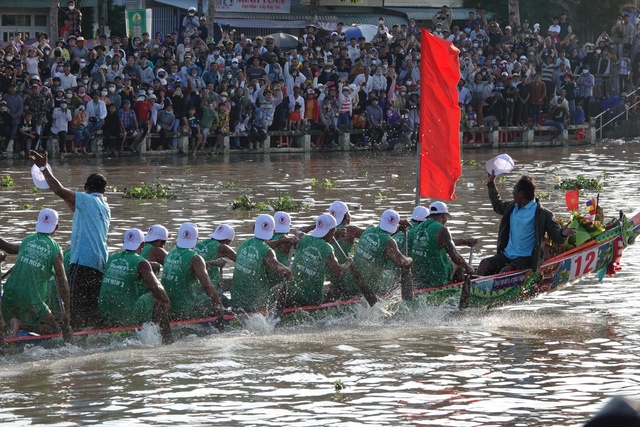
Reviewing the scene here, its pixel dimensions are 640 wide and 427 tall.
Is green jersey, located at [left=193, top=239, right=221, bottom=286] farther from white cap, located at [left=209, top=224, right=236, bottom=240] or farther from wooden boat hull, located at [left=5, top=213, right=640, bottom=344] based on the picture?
wooden boat hull, located at [left=5, top=213, right=640, bottom=344]

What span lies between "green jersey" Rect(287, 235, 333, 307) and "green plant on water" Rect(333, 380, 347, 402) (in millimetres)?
2341

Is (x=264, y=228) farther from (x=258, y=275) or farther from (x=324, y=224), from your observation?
(x=324, y=224)

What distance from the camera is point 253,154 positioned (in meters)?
31.5

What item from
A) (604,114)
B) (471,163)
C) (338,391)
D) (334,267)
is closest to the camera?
(338,391)

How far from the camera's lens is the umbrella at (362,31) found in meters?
36.1

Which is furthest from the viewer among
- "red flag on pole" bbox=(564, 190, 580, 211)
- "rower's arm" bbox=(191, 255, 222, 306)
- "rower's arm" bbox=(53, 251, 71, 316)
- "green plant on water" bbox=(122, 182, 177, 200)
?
"green plant on water" bbox=(122, 182, 177, 200)

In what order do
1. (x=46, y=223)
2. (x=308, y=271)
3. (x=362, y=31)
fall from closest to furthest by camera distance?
(x=46, y=223)
(x=308, y=271)
(x=362, y=31)

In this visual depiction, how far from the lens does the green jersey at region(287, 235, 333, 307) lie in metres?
12.3

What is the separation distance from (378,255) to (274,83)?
18.2 metres

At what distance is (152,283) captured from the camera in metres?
11.0

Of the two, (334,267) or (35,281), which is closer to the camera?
(35,281)

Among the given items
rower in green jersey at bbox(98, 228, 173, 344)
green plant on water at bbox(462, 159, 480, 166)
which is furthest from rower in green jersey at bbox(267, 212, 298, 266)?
green plant on water at bbox(462, 159, 480, 166)

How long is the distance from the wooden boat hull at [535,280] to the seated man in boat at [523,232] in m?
0.21

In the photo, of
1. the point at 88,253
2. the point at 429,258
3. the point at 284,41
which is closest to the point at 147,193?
the point at 429,258
